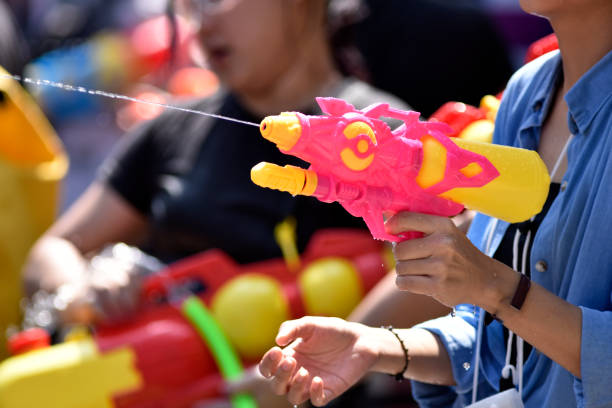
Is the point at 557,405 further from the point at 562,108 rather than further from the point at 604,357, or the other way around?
the point at 562,108

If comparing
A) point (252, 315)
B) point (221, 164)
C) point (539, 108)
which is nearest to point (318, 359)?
point (539, 108)

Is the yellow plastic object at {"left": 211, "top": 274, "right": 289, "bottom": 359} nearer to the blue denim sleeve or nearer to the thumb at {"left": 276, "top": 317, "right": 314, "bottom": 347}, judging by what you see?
the thumb at {"left": 276, "top": 317, "right": 314, "bottom": 347}

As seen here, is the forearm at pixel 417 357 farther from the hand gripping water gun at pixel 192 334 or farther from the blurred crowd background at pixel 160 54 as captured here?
the blurred crowd background at pixel 160 54

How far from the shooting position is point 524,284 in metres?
0.80

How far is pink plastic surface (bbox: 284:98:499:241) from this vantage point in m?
0.76

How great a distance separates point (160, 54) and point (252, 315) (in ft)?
6.60

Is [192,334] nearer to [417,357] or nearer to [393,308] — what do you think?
[393,308]

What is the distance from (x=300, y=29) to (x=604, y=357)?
1.28 m

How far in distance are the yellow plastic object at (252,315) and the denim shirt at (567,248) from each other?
1.69ft

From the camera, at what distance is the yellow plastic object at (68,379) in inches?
57.4

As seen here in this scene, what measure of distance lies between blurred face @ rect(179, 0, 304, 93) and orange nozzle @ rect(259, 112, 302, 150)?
3.68 feet

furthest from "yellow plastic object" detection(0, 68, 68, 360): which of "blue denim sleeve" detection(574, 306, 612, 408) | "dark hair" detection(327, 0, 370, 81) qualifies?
"blue denim sleeve" detection(574, 306, 612, 408)

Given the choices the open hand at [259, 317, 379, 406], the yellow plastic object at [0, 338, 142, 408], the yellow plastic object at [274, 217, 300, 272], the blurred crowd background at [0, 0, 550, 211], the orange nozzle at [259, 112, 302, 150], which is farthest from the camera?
the blurred crowd background at [0, 0, 550, 211]

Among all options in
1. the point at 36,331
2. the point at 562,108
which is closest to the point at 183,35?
the point at 36,331
